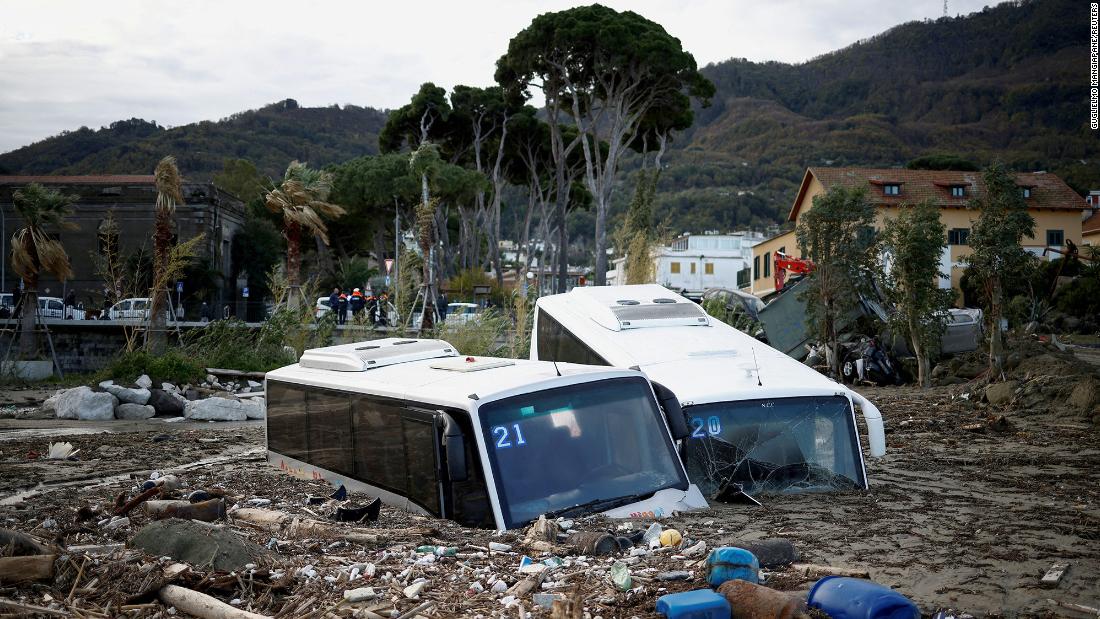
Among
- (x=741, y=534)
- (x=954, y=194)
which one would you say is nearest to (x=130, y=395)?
(x=741, y=534)

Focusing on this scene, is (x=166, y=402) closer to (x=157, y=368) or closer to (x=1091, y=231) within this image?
(x=157, y=368)

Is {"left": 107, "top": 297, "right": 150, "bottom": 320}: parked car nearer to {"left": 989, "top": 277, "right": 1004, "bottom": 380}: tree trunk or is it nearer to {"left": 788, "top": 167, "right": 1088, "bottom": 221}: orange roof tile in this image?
{"left": 989, "top": 277, "right": 1004, "bottom": 380}: tree trunk

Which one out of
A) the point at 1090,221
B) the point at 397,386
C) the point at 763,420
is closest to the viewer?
the point at 397,386

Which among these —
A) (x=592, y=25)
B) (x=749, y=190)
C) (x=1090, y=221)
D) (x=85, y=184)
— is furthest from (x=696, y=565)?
(x=749, y=190)

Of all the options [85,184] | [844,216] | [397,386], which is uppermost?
[85,184]

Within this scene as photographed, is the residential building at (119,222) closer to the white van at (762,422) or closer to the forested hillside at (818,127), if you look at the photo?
the forested hillside at (818,127)

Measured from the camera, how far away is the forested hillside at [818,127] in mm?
117000

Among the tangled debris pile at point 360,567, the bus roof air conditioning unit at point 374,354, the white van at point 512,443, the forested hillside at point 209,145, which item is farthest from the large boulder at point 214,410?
the forested hillside at point 209,145

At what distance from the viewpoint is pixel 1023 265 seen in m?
19.4

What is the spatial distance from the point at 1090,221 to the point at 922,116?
4341 inches

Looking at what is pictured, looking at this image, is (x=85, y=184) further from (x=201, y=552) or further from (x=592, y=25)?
(x=201, y=552)

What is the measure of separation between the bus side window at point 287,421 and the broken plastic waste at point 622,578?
5836 mm

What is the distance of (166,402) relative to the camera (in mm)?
20156

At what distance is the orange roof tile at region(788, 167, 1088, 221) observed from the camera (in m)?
55.4
